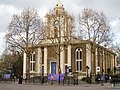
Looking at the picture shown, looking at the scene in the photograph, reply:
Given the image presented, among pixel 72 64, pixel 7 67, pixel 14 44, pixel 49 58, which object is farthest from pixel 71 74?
pixel 7 67

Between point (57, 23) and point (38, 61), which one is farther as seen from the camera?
point (38, 61)

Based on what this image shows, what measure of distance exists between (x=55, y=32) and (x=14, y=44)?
9.28 metres

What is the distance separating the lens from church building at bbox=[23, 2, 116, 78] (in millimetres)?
59219

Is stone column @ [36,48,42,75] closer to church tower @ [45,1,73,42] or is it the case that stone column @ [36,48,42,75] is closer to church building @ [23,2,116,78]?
church building @ [23,2,116,78]

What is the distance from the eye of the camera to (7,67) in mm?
105062

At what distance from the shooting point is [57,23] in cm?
6041

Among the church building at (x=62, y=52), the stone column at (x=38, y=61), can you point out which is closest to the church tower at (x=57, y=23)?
the church building at (x=62, y=52)

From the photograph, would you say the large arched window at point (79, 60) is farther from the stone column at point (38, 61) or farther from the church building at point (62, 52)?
the stone column at point (38, 61)

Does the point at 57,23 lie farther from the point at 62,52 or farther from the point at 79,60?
the point at 79,60

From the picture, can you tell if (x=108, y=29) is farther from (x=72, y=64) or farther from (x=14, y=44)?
(x=14, y=44)

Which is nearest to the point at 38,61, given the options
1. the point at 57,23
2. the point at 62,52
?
the point at 62,52

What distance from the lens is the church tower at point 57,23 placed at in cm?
5838

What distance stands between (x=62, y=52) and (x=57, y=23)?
930cm

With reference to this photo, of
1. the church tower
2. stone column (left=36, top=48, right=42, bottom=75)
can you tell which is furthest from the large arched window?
stone column (left=36, top=48, right=42, bottom=75)
